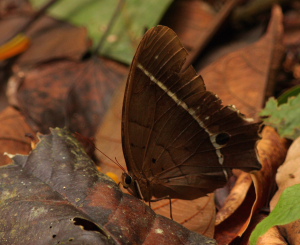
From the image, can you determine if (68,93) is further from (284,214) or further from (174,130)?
(284,214)

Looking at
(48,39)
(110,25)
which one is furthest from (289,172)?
(48,39)

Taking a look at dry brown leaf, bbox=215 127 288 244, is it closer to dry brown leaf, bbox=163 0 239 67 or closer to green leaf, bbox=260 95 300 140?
green leaf, bbox=260 95 300 140

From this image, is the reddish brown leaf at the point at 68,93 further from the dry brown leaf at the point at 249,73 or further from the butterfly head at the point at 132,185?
the butterfly head at the point at 132,185

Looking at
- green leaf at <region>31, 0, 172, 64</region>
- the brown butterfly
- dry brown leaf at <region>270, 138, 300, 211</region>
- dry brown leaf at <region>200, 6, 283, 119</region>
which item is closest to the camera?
the brown butterfly

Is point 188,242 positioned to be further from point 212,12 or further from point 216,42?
point 212,12

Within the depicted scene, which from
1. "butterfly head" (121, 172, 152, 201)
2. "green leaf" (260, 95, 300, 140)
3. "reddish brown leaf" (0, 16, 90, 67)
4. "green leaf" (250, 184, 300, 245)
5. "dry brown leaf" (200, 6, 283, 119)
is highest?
"reddish brown leaf" (0, 16, 90, 67)

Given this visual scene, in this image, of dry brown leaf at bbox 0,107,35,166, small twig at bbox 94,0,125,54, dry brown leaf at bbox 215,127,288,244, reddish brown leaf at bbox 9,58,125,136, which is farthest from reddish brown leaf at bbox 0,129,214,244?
small twig at bbox 94,0,125,54

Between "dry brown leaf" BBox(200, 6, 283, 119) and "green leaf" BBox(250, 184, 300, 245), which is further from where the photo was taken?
"dry brown leaf" BBox(200, 6, 283, 119)

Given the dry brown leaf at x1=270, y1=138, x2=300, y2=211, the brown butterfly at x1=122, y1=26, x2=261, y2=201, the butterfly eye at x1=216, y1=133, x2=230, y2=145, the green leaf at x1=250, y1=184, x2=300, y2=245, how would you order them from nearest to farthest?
the green leaf at x1=250, y1=184, x2=300, y2=245 → the brown butterfly at x1=122, y1=26, x2=261, y2=201 → the dry brown leaf at x1=270, y1=138, x2=300, y2=211 → the butterfly eye at x1=216, y1=133, x2=230, y2=145
